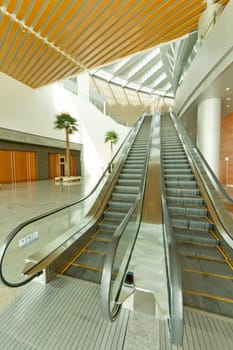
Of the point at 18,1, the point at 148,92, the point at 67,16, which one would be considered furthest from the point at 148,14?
the point at 148,92

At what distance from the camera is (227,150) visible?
965 cm

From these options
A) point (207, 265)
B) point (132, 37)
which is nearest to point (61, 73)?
point (132, 37)

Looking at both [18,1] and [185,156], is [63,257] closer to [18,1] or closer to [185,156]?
[185,156]

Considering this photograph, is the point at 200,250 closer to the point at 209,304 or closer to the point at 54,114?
the point at 209,304

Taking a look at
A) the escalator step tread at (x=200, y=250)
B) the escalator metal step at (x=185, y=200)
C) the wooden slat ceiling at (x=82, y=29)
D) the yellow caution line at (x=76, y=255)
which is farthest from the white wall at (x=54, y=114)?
the escalator step tread at (x=200, y=250)

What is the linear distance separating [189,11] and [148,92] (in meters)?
21.7

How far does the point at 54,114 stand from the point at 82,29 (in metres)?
7.76

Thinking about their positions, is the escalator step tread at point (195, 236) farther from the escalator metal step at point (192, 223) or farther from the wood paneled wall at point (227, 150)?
the wood paneled wall at point (227, 150)

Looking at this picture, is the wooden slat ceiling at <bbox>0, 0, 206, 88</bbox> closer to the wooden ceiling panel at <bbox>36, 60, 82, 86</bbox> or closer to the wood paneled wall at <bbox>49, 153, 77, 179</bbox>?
the wooden ceiling panel at <bbox>36, 60, 82, 86</bbox>

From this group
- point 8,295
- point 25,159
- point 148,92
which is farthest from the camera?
point 148,92

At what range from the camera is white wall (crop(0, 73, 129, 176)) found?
10.9m

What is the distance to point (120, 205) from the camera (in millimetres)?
4199

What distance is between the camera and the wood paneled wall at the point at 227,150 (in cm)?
934

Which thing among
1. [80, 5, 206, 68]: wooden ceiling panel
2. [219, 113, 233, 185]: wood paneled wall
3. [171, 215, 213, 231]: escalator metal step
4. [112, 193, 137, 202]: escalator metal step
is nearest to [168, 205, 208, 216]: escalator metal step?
→ [171, 215, 213, 231]: escalator metal step
